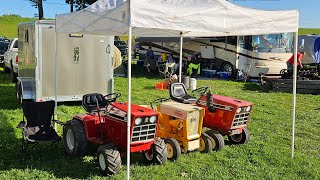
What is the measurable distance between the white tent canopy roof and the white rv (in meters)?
11.9

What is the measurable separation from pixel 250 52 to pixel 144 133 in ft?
43.7

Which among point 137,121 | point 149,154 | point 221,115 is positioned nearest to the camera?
point 137,121

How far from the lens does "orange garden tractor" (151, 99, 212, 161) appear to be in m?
5.88

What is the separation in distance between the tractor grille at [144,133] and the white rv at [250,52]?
12.7 meters

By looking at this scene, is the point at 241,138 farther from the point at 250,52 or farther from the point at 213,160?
the point at 250,52

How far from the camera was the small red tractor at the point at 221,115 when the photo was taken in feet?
21.2

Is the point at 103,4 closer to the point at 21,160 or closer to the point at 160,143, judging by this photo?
the point at 160,143

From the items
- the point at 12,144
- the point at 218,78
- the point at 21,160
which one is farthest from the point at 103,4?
the point at 218,78

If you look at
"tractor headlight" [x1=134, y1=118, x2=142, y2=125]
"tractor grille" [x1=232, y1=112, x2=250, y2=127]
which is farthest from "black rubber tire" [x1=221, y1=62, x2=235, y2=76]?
"tractor headlight" [x1=134, y1=118, x2=142, y2=125]

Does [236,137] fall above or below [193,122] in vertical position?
below

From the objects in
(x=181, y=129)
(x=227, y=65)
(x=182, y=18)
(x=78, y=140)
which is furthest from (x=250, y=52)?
(x=182, y=18)

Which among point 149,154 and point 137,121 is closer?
point 137,121

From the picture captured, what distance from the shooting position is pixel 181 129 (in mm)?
6008

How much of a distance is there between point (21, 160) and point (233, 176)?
122 inches
